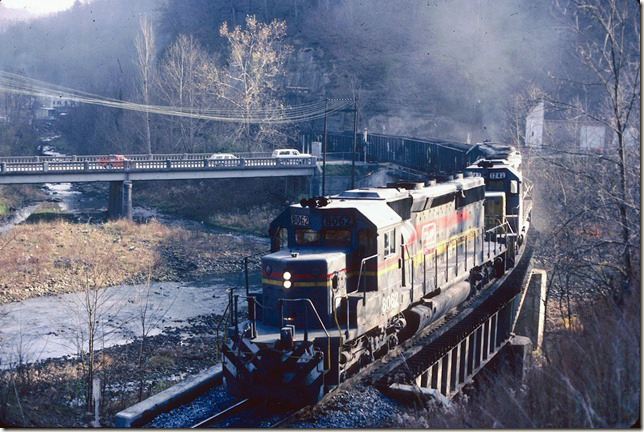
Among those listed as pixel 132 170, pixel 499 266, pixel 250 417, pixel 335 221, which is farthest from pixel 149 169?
pixel 250 417

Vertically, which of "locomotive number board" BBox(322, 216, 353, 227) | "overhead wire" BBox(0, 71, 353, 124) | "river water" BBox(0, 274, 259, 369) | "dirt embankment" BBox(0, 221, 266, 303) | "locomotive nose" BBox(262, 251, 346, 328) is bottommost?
"river water" BBox(0, 274, 259, 369)

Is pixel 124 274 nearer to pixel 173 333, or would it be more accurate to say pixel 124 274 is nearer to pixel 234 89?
pixel 173 333

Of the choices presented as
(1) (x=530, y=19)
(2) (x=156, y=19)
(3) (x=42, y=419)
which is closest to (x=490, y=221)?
(3) (x=42, y=419)

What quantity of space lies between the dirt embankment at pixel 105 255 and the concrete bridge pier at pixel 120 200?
1.35 meters

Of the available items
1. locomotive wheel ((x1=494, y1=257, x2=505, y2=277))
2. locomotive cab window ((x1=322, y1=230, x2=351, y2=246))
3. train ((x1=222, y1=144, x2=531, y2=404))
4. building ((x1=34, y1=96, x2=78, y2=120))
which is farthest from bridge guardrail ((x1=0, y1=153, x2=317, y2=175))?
building ((x1=34, y1=96, x2=78, y2=120))

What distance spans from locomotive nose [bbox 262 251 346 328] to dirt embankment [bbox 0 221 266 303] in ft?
62.3

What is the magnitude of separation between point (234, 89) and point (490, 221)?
37810mm

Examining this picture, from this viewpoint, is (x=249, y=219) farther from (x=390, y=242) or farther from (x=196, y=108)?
(x=390, y=242)

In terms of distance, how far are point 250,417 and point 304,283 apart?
7.95 feet

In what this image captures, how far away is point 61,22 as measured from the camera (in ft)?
299

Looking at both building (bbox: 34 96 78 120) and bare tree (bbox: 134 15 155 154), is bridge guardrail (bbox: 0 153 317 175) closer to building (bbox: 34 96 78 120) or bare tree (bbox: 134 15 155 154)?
bare tree (bbox: 134 15 155 154)

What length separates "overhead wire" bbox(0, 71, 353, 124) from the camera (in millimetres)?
54750

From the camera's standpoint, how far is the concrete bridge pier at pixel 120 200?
42375 millimetres

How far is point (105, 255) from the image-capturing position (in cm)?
3519
